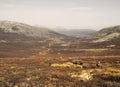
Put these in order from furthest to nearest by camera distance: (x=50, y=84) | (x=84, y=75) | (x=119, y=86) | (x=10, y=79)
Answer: (x=84, y=75) < (x=10, y=79) < (x=50, y=84) < (x=119, y=86)

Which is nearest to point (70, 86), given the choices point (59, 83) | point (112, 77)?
point (59, 83)

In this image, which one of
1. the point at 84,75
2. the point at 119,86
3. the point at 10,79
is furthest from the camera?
the point at 84,75

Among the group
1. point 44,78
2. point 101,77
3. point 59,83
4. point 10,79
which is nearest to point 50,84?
point 59,83

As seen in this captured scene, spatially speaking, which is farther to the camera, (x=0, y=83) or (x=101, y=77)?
(x=101, y=77)

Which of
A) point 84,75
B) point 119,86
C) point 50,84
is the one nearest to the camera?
point 119,86

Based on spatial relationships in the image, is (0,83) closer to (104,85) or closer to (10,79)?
(10,79)

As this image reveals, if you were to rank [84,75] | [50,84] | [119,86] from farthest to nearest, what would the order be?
[84,75]
[50,84]
[119,86]

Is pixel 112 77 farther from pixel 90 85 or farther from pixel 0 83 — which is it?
pixel 0 83

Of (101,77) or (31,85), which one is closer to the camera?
(31,85)

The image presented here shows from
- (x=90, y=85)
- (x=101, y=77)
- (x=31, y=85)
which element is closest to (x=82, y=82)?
(x=90, y=85)
